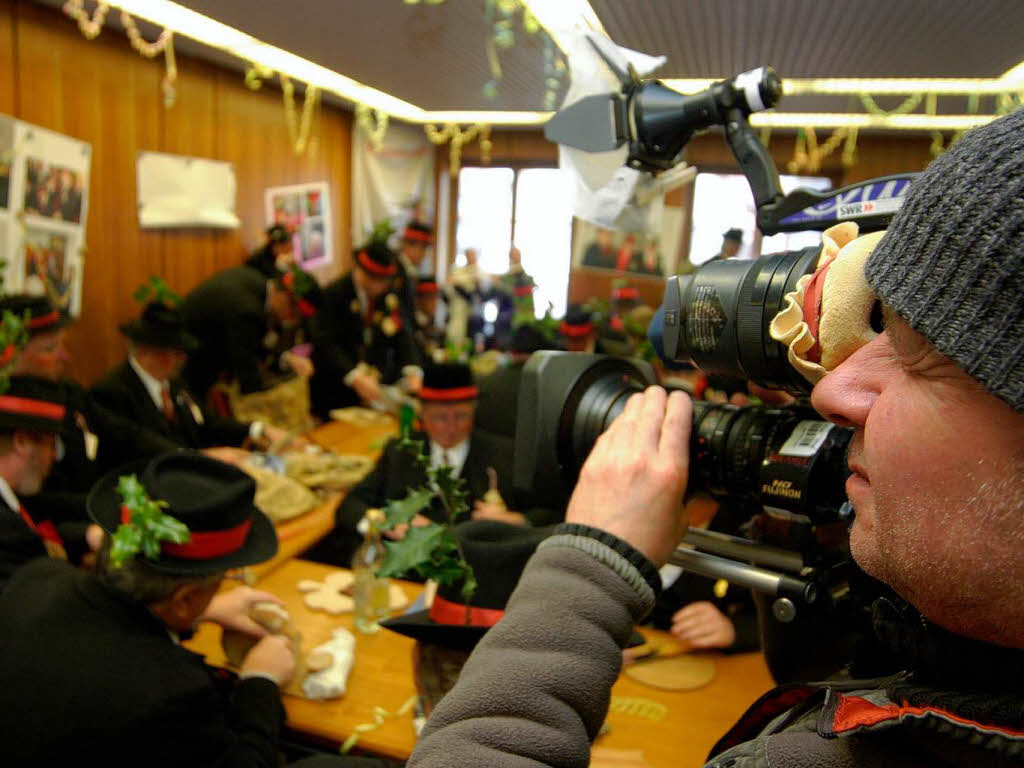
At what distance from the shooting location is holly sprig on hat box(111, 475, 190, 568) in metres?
1.45

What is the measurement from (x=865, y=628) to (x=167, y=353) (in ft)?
10.7

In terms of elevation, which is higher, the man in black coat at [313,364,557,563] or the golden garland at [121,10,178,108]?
the golden garland at [121,10,178,108]

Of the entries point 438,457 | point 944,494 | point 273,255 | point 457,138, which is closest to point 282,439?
point 438,457

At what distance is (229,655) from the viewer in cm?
186

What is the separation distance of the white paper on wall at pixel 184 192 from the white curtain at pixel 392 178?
1.81m

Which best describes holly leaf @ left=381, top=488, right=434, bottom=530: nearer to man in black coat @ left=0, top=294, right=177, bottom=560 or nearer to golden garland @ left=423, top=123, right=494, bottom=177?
man in black coat @ left=0, top=294, right=177, bottom=560

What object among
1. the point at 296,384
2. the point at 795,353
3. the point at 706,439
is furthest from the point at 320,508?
the point at 795,353

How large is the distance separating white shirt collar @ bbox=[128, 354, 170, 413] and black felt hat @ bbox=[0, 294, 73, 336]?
0.39m

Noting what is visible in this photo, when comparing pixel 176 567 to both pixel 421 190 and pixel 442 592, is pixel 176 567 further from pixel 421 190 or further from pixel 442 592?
pixel 421 190

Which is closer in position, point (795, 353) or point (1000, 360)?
point (1000, 360)

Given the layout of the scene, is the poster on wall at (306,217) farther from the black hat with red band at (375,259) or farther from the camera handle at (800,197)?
the camera handle at (800,197)

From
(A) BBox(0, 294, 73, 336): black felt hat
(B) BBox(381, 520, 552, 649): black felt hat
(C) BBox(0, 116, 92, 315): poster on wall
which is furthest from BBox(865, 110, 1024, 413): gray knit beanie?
(C) BBox(0, 116, 92, 315): poster on wall

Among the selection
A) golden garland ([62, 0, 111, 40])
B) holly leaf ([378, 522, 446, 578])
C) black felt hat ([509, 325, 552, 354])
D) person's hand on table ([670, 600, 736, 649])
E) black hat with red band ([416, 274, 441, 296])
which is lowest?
person's hand on table ([670, 600, 736, 649])

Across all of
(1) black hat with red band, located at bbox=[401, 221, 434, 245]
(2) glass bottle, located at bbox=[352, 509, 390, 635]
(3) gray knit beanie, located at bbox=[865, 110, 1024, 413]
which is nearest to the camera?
(3) gray knit beanie, located at bbox=[865, 110, 1024, 413]
